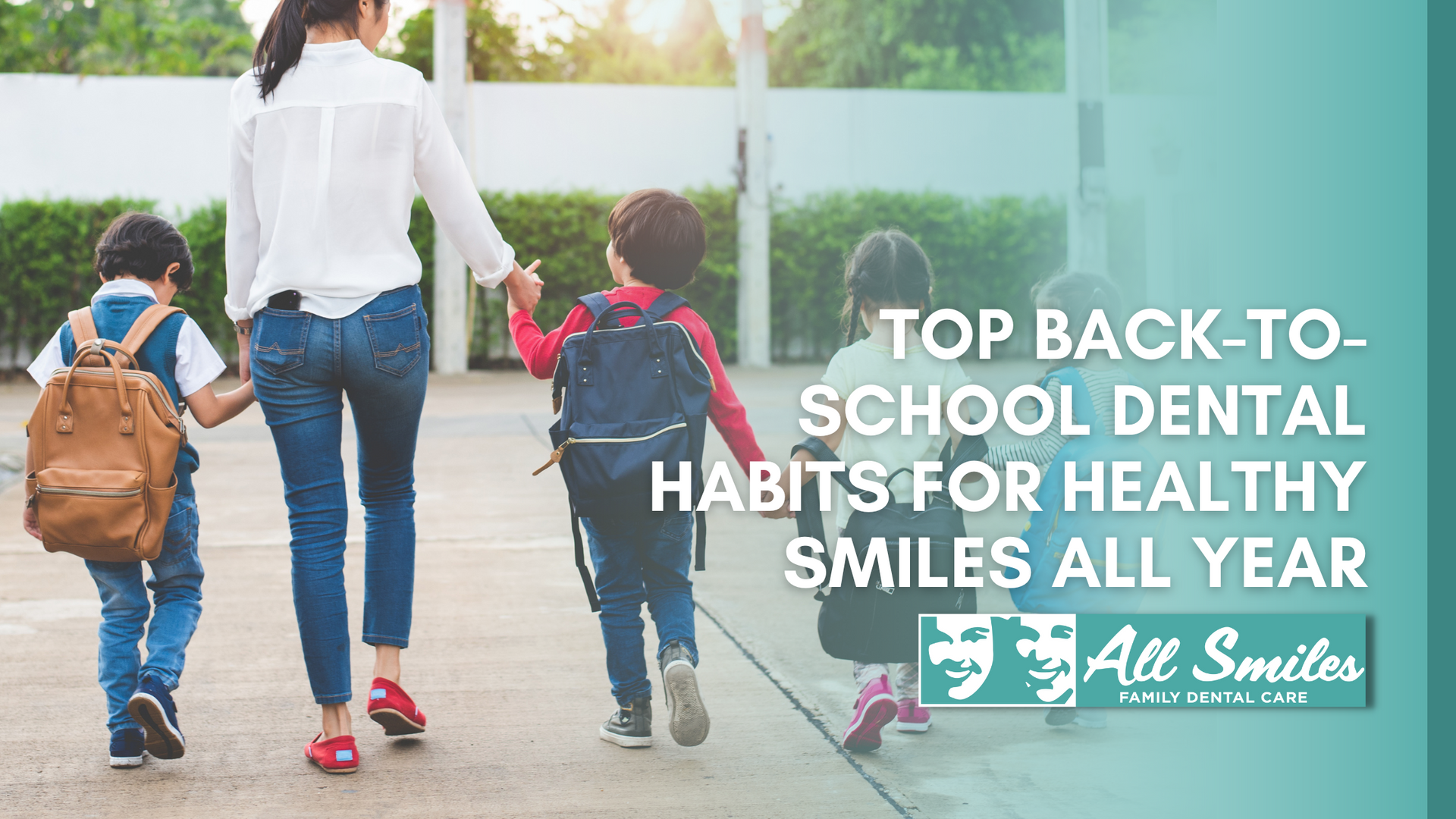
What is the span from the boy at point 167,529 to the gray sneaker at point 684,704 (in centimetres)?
112

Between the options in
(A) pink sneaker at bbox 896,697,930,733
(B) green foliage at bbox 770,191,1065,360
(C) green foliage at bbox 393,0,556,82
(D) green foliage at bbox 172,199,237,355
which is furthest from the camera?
(C) green foliage at bbox 393,0,556,82

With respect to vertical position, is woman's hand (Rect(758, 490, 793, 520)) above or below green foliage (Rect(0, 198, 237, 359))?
below

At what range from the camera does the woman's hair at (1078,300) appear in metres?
3.54

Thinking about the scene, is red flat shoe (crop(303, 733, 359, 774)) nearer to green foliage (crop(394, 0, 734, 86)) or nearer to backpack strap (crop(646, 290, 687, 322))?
backpack strap (crop(646, 290, 687, 322))

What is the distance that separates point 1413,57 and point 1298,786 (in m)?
1.36

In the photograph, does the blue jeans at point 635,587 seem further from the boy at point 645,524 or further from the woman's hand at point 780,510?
the woman's hand at point 780,510

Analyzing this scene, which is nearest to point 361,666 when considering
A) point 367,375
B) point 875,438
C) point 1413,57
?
point 367,375

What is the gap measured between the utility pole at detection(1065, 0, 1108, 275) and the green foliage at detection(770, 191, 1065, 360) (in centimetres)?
920

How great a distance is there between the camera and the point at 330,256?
2975mm

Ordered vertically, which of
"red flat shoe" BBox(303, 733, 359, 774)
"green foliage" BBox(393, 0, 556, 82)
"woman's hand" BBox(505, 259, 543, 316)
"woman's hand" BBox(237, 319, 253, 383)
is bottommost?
"red flat shoe" BBox(303, 733, 359, 774)

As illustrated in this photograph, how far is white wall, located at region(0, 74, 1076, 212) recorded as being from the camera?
15984 millimetres

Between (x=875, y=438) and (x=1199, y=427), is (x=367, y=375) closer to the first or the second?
(x=875, y=438)

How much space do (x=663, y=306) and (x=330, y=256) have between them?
0.77 meters

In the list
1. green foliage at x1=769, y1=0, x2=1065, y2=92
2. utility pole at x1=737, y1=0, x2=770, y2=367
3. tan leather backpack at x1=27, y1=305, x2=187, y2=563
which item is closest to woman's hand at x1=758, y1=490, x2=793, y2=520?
tan leather backpack at x1=27, y1=305, x2=187, y2=563
